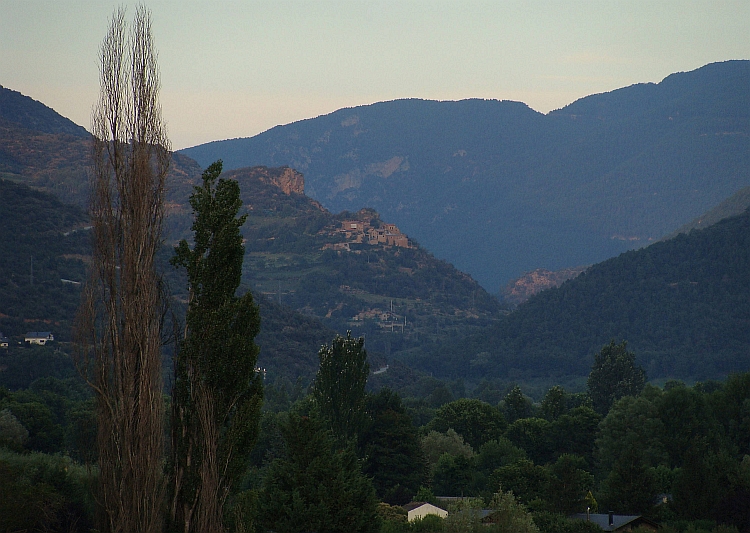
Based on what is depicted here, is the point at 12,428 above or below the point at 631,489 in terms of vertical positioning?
above

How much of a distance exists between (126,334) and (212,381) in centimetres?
182

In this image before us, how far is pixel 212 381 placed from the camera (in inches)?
792

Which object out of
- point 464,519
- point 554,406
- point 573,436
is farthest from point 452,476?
point 464,519

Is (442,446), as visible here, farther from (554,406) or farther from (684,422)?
(554,406)

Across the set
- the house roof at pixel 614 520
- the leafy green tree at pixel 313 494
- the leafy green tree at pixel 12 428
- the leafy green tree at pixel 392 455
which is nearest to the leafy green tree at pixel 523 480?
the leafy green tree at pixel 392 455

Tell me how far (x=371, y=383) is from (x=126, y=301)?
107 m

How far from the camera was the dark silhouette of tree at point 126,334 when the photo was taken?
1928 cm

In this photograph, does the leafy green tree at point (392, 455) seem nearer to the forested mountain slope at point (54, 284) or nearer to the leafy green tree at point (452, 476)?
the leafy green tree at point (452, 476)

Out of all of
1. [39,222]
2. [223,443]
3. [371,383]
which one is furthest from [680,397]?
[39,222]

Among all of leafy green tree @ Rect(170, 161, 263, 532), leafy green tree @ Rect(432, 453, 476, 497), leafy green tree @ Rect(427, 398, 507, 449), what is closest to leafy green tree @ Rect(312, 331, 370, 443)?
leafy green tree @ Rect(432, 453, 476, 497)

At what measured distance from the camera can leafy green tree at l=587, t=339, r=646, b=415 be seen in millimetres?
90125

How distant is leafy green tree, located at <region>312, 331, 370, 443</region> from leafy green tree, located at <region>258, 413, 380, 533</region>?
54.1 feet

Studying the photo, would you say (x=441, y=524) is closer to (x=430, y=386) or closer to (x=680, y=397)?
(x=680, y=397)

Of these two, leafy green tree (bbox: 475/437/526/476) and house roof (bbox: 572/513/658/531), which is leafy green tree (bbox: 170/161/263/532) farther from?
leafy green tree (bbox: 475/437/526/476)
